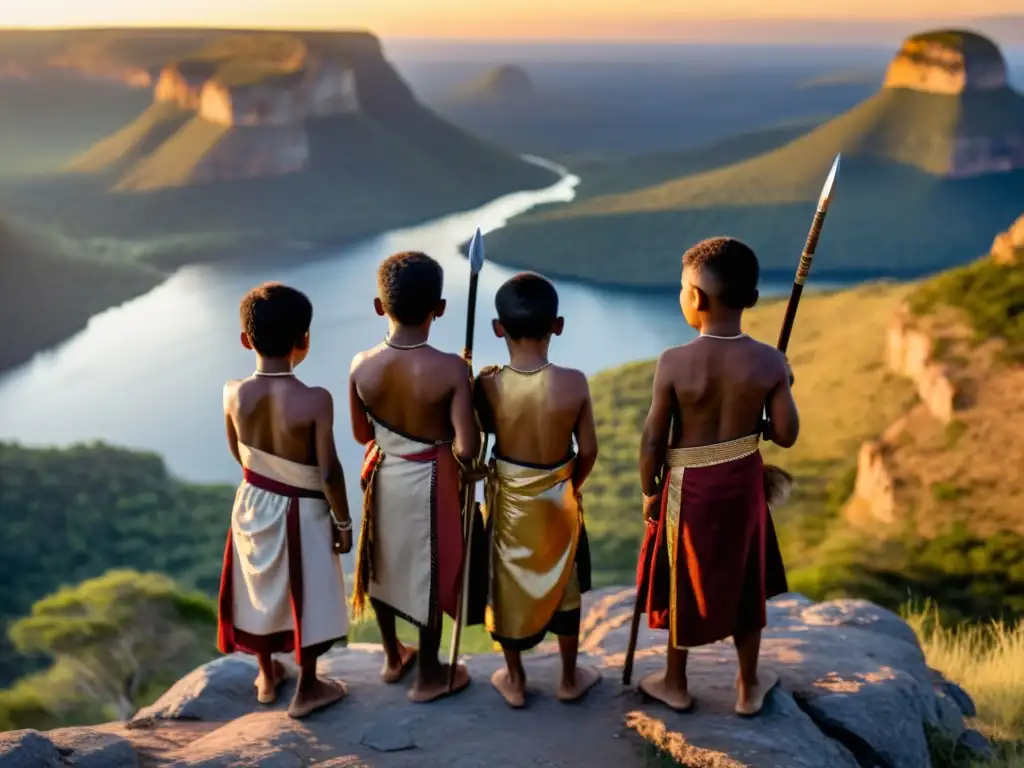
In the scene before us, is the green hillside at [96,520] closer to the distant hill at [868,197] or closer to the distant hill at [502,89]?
the distant hill at [868,197]

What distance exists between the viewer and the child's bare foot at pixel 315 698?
149 inches

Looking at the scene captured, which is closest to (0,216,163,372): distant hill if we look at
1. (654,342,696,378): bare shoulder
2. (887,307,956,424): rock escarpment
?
(887,307,956,424): rock escarpment

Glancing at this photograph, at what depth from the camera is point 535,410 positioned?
3430mm

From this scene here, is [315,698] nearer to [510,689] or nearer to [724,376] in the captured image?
[510,689]

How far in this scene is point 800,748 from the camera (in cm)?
353

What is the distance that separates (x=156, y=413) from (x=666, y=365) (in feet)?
136

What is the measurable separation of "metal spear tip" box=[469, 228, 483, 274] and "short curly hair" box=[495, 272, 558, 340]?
16 centimetres

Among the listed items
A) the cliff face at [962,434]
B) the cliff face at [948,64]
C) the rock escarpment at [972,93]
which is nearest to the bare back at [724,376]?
the cliff face at [962,434]

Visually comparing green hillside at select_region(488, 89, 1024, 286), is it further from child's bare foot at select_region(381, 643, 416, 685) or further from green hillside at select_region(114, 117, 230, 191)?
child's bare foot at select_region(381, 643, 416, 685)

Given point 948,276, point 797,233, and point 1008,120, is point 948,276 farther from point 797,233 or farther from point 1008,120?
point 1008,120

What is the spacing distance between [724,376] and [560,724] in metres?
1.50

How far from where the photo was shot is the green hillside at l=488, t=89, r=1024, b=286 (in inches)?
2333

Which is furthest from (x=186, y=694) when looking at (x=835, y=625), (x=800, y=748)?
(x=835, y=625)

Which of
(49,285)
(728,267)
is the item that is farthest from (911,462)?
(49,285)
